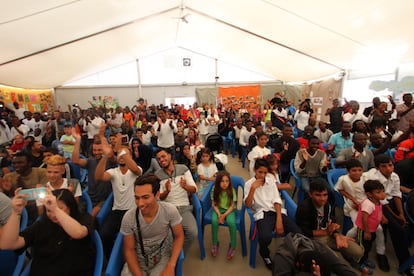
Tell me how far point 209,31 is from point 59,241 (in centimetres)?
767

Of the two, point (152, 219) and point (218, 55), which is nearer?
point (152, 219)

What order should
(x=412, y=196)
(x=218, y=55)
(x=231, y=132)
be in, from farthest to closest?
(x=218, y=55)
(x=231, y=132)
(x=412, y=196)

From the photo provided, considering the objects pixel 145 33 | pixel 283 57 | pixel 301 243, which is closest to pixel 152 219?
pixel 301 243

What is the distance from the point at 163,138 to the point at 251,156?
2.14 meters

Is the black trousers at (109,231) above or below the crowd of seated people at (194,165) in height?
below

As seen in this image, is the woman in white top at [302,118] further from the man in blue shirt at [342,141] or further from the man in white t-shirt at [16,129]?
the man in white t-shirt at [16,129]

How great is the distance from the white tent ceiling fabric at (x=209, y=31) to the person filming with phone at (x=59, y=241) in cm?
362

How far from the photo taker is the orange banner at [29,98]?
24.0ft

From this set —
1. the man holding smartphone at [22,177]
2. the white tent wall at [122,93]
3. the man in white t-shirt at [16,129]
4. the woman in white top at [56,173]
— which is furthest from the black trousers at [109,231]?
the white tent wall at [122,93]

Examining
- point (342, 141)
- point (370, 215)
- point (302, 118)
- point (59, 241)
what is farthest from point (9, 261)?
point (302, 118)

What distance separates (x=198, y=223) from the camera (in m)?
2.36

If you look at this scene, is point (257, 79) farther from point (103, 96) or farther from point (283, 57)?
point (103, 96)

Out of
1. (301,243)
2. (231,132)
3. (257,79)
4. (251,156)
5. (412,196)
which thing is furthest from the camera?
(257,79)

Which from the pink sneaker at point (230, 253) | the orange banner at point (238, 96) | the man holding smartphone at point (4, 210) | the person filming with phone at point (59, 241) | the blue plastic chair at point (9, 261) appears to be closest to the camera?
the person filming with phone at point (59, 241)
